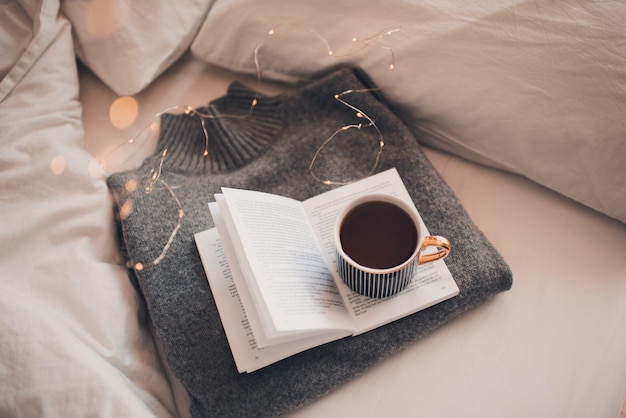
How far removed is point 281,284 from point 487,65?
1.47ft

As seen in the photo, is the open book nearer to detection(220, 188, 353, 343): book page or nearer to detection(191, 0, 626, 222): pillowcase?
detection(220, 188, 353, 343): book page

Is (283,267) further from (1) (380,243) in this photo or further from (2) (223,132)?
(2) (223,132)

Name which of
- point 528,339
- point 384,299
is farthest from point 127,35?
point 528,339

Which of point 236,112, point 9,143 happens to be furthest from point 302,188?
point 9,143

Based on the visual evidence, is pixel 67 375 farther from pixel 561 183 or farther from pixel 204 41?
pixel 561 183

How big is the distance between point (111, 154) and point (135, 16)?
0.77 feet

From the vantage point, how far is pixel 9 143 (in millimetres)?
696

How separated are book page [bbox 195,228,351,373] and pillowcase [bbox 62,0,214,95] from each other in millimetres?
329

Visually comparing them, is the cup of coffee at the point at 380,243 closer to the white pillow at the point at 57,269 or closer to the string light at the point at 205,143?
the string light at the point at 205,143

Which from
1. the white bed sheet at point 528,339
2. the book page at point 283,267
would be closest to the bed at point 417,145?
the white bed sheet at point 528,339

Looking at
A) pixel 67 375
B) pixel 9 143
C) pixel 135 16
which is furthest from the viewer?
pixel 135 16

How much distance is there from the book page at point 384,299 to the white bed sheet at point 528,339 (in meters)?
0.06

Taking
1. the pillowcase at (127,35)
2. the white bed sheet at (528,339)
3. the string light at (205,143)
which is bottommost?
the white bed sheet at (528,339)

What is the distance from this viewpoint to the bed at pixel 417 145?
2.04 feet
